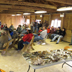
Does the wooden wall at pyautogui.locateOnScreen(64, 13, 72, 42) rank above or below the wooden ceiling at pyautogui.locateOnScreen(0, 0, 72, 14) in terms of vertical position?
below

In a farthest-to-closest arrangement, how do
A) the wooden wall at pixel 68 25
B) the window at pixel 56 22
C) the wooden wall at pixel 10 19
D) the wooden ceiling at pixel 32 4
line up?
the wooden wall at pixel 10 19, the window at pixel 56 22, the wooden wall at pixel 68 25, the wooden ceiling at pixel 32 4

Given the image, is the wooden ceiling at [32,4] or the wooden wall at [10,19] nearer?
the wooden ceiling at [32,4]

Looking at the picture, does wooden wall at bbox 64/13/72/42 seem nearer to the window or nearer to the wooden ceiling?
the window

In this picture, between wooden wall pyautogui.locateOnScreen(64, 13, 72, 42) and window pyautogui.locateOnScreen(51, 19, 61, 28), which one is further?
window pyautogui.locateOnScreen(51, 19, 61, 28)

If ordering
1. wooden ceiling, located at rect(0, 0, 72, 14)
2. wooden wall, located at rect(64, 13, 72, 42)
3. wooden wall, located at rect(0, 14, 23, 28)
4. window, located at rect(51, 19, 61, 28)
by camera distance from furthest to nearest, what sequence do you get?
wooden wall, located at rect(0, 14, 23, 28)
window, located at rect(51, 19, 61, 28)
wooden wall, located at rect(64, 13, 72, 42)
wooden ceiling, located at rect(0, 0, 72, 14)

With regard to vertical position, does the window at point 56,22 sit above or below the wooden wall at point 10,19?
below

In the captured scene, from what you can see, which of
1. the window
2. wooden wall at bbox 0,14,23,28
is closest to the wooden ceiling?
the window

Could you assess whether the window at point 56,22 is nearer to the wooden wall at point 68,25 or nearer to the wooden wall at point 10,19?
the wooden wall at point 68,25

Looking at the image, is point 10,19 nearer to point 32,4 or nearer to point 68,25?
point 68,25

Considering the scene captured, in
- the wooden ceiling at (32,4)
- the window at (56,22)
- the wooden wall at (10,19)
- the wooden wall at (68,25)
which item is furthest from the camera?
the wooden wall at (10,19)

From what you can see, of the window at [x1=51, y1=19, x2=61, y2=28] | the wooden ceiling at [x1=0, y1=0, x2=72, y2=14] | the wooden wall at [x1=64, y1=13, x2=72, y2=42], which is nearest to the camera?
the wooden ceiling at [x1=0, y1=0, x2=72, y2=14]

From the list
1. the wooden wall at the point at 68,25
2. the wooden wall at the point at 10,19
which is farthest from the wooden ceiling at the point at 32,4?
the wooden wall at the point at 10,19

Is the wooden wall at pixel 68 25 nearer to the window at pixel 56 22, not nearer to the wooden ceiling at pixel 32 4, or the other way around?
the window at pixel 56 22

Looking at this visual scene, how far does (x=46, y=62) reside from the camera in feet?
7.82
